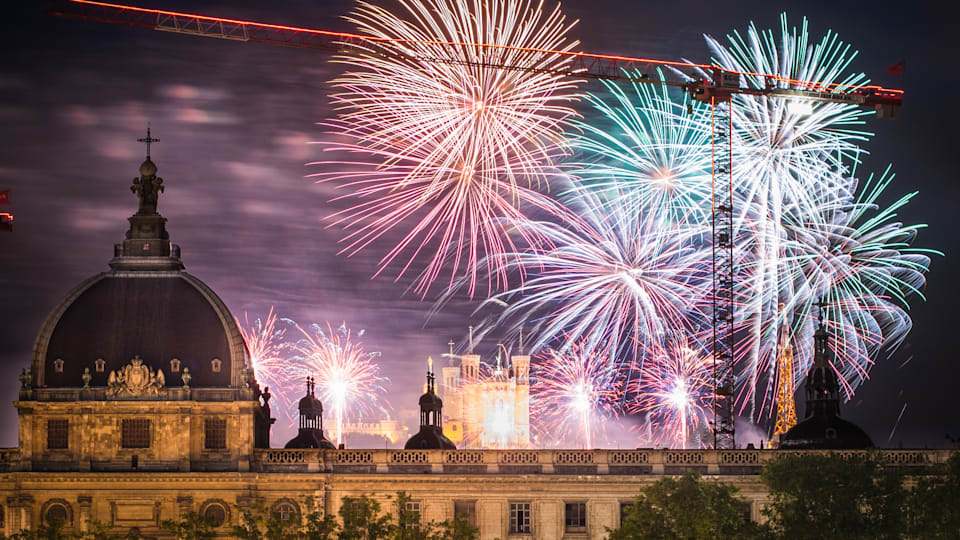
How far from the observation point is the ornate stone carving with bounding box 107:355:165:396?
110m

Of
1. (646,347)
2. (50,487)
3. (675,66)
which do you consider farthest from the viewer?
(675,66)

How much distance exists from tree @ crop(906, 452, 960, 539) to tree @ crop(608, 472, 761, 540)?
29.5ft

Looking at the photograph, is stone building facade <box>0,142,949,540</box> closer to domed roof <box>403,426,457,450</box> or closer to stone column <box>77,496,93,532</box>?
stone column <box>77,496,93,532</box>

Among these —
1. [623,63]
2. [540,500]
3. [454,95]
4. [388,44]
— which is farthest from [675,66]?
[540,500]

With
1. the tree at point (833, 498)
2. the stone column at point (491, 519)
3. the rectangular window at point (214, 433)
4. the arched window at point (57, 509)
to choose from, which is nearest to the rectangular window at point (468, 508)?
the stone column at point (491, 519)

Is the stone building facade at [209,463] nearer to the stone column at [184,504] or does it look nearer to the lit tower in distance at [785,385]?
the stone column at [184,504]

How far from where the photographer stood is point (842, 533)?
95188mm

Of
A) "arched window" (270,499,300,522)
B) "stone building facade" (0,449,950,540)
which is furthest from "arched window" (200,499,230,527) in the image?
"arched window" (270,499,300,522)

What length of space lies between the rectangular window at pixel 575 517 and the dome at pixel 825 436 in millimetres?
17446

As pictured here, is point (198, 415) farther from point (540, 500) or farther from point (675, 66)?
point (675, 66)

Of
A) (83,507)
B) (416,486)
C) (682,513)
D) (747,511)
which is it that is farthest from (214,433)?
(747,511)

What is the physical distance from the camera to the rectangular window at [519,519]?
109812 millimetres

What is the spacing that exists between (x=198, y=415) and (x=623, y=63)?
55360 millimetres

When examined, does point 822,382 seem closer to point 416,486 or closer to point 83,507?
point 416,486
